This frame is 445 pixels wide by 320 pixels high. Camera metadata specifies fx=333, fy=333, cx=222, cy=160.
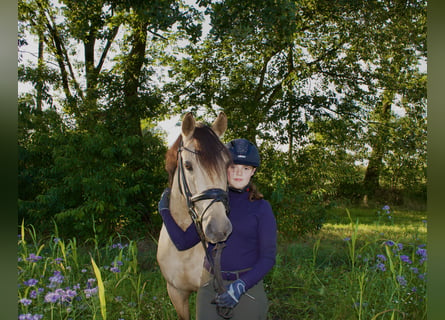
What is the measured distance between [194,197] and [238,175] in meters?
0.31

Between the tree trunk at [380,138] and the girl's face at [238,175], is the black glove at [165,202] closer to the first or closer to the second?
the girl's face at [238,175]

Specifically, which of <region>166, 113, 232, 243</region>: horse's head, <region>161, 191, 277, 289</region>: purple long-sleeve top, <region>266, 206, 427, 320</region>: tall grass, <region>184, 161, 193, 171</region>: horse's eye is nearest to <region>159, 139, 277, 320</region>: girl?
<region>161, 191, 277, 289</region>: purple long-sleeve top

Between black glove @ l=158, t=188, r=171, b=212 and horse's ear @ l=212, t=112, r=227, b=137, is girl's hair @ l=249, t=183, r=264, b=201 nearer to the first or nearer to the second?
horse's ear @ l=212, t=112, r=227, b=137

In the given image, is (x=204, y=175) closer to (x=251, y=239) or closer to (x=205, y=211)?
(x=205, y=211)

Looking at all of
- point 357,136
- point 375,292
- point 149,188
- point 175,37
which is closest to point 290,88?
point 357,136

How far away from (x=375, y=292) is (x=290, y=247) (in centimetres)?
209

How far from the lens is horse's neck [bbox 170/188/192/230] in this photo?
2.17 meters

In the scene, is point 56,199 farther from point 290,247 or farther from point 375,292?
point 375,292

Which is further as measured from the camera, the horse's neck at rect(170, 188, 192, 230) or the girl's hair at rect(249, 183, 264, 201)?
the horse's neck at rect(170, 188, 192, 230)

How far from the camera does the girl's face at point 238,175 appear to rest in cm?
197

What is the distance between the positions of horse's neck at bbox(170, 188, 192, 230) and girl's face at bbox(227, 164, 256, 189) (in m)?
0.38

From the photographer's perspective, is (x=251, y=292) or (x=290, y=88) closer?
(x=251, y=292)

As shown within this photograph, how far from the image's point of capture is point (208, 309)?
6.06 feet
